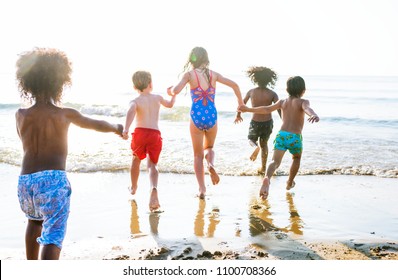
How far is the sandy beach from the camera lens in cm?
450

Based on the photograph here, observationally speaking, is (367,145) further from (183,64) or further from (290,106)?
(183,64)

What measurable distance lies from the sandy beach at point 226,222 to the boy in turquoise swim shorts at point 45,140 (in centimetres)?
123

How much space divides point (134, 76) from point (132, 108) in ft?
1.38

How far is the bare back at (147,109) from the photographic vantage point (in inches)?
237

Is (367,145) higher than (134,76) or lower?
lower

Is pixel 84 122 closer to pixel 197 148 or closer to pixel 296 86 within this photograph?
pixel 197 148

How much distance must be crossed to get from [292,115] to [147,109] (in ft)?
6.33

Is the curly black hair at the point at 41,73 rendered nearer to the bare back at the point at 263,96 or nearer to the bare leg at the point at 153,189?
the bare leg at the point at 153,189

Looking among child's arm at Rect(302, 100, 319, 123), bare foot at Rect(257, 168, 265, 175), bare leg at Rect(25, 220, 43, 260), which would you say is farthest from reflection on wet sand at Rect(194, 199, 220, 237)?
bare foot at Rect(257, 168, 265, 175)

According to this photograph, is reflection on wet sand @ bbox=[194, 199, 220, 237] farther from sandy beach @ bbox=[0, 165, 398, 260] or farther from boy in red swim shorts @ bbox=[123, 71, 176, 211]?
boy in red swim shorts @ bbox=[123, 71, 176, 211]

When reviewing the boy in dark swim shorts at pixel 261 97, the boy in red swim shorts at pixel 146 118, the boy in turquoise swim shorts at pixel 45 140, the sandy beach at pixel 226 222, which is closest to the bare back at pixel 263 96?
the boy in dark swim shorts at pixel 261 97
